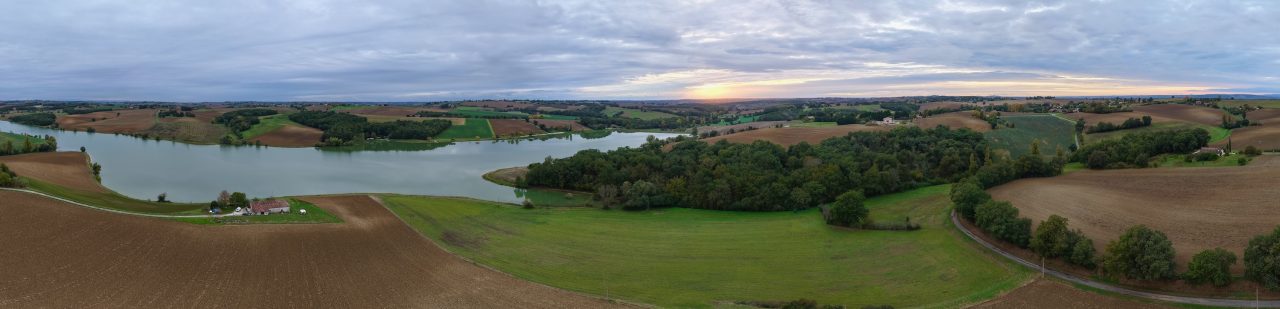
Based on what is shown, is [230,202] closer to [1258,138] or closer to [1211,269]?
[1211,269]

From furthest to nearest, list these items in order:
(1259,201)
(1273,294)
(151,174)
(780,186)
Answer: (151,174) → (780,186) → (1259,201) → (1273,294)

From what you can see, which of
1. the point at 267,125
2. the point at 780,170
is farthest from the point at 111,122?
the point at 780,170

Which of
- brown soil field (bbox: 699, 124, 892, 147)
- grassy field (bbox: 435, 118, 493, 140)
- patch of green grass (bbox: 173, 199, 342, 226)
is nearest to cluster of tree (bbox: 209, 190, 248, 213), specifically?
patch of green grass (bbox: 173, 199, 342, 226)

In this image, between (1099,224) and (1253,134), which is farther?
(1253,134)

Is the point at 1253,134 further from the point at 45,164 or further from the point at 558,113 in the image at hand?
the point at 558,113

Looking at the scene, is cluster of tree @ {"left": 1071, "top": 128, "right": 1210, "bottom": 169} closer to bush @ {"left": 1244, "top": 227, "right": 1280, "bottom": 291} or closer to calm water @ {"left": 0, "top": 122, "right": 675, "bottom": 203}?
bush @ {"left": 1244, "top": 227, "right": 1280, "bottom": 291}

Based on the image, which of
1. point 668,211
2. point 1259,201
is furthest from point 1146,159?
point 668,211

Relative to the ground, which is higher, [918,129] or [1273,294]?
[918,129]
